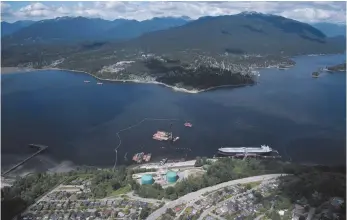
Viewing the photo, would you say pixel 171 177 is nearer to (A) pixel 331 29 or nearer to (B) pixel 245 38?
(B) pixel 245 38

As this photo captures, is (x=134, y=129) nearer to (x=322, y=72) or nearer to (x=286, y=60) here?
(x=322, y=72)

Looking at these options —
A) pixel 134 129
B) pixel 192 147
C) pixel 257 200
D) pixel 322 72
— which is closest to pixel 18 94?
pixel 134 129

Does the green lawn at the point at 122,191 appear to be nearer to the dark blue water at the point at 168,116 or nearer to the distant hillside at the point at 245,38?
the dark blue water at the point at 168,116

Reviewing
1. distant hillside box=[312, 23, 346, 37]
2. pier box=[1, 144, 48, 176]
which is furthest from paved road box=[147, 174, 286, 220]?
distant hillside box=[312, 23, 346, 37]

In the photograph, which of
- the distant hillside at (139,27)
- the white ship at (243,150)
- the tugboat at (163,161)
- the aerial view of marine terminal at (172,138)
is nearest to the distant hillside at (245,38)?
the aerial view of marine terminal at (172,138)

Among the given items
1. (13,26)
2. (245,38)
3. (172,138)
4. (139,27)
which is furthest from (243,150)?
(139,27)
